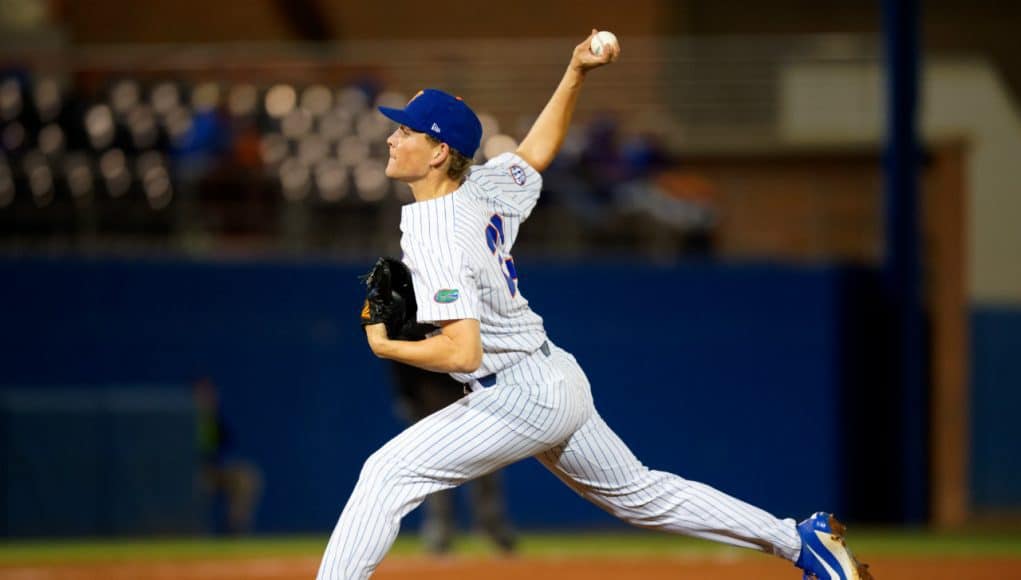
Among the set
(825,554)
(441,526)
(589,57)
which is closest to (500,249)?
(589,57)

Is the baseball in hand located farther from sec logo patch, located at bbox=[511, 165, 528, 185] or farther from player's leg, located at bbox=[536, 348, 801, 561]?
player's leg, located at bbox=[536, 348, 801, 561]

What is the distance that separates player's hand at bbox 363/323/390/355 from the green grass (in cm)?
495

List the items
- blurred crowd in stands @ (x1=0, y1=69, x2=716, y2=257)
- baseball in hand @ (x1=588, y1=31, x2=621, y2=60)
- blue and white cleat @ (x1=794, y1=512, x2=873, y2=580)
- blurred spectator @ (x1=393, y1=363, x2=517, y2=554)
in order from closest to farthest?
blue and white cleat @ (x1=794, y1=512, x2=873, y2=580) < baseball in hand @ (x1=588, y1=31, x2=621, y2=60) < blurred spectator @ (x1=393, y1=363, x2=517, y2=554) < blurred crowd in stands @ (x1=0, y1=69, x2=716, y2=257)

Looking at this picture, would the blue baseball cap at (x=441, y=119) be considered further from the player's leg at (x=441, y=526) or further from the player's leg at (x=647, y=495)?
the player's leg at (x=441, y=526)

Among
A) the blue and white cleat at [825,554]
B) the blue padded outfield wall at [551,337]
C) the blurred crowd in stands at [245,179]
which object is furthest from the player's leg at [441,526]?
the blue and white cleat at [825,554]

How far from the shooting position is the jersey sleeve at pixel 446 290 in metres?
4.07

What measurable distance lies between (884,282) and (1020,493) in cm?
269

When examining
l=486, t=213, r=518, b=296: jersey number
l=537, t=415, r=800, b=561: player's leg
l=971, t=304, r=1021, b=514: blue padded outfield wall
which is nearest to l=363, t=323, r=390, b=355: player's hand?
l=486, t=213, r=518, b=296: jersey number

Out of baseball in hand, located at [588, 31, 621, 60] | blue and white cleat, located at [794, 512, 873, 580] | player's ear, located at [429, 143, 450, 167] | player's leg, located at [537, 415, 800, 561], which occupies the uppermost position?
baseball in hand, located at [588, 31, 621, 60]

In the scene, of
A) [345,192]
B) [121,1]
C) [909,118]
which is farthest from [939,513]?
[121,1]

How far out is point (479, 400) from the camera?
14.0ft

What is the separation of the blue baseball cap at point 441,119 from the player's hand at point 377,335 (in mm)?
605

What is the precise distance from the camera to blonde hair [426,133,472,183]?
14.2 feet

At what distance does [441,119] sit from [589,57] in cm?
77
